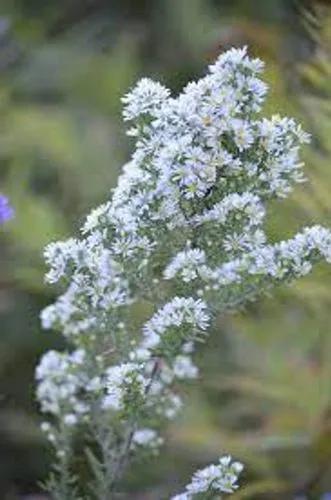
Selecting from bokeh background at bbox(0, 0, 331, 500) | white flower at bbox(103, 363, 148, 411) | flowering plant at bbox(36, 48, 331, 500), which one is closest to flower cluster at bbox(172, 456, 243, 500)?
flowering plant at bbox(36, 48, 331, 500)

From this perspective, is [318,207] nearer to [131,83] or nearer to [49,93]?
[131,83]

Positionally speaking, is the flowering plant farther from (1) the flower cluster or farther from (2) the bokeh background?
(2) the bokeh background

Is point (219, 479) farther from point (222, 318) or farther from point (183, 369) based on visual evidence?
point (222, 318)

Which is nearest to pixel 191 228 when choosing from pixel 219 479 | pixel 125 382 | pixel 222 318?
pixel 125 382

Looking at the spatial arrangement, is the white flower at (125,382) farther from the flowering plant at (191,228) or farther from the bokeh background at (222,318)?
the bokeh background at (222,318)

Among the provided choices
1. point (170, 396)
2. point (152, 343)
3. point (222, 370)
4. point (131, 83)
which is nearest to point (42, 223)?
point (222, 370)

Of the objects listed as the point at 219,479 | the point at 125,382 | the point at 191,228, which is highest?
the point at 191,228
